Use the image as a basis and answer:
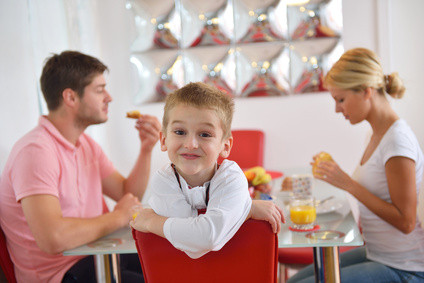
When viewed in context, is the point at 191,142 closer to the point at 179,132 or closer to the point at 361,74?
the point at 179,132

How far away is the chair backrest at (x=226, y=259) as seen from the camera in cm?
107

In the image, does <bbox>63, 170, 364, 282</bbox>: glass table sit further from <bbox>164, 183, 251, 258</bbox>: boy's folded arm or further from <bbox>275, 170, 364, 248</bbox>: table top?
<bbox>164, 183, 251, 258</bbox>: boy's folded arm

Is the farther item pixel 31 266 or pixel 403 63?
pixel 403 63

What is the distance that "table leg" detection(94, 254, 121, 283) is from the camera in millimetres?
1491

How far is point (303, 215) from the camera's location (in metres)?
1.53

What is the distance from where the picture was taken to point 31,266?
5.43ft

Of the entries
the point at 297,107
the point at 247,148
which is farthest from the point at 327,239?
the point at 297,107

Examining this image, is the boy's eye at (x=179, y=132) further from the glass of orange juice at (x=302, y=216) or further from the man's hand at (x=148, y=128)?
the man's hand at (x=148, y=128)

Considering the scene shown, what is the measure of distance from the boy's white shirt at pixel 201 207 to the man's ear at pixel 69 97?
0.92 metres

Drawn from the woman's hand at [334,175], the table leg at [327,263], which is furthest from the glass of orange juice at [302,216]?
the woman's hand at [334,175]

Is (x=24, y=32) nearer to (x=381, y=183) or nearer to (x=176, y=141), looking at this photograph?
(x=176, y=141)

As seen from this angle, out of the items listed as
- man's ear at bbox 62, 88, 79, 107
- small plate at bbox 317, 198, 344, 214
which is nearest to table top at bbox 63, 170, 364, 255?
small plate at bbox 317, 198, 344, 214

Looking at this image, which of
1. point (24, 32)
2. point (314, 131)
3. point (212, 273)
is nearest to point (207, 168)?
point (212, 273)

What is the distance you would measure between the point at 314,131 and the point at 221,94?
103 inches
